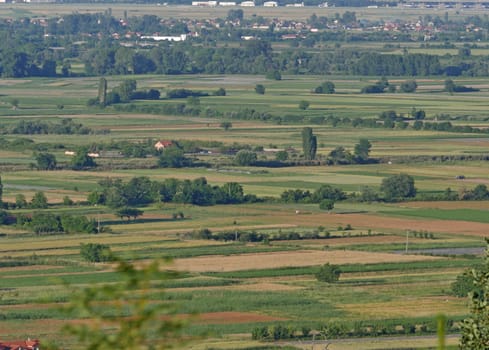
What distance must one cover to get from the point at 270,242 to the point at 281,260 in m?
2.80

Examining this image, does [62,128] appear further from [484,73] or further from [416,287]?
[484,73]

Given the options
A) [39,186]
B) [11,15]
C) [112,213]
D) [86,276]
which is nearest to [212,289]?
[86,276]

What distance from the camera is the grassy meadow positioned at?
1052 inches

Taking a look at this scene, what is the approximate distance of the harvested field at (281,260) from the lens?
1271 inches

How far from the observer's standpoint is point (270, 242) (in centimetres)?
3606

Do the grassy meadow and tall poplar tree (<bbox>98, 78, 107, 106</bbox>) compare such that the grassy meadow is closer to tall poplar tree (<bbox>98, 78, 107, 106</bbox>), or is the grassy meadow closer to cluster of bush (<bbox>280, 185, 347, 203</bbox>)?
cluster of bush (<bbox>280, 185, 347, 203</bbox>)

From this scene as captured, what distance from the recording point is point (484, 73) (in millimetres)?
98875

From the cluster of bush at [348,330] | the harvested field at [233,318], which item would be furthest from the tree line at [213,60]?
the cluster of bush at [348,330]

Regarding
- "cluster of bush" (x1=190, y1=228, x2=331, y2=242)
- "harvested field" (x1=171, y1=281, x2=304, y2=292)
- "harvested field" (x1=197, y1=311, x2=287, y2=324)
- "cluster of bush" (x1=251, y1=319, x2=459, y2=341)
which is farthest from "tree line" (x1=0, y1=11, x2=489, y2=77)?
"cluster of bush" (x1=251, y1=319, x2=459, y2=341)

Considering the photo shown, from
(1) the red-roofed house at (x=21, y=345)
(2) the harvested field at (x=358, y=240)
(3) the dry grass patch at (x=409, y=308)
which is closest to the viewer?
(1) the red-roofed house at (x=21, y=345)

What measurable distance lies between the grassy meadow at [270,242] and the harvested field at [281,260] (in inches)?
1.9

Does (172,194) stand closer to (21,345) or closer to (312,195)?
(312,195)

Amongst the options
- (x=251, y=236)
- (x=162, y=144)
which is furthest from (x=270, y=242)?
(x=162, y=144)

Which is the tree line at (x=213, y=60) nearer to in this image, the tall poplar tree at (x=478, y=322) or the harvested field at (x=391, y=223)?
the harvested field at (x=391, y=223)
